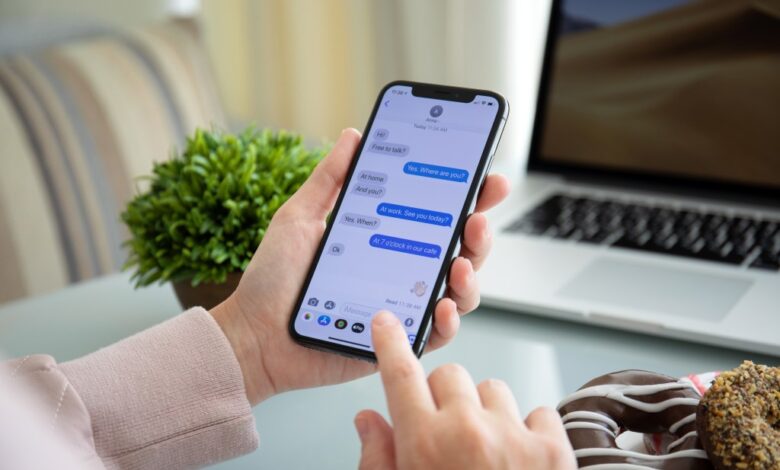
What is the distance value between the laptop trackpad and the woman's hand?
8.0 inches

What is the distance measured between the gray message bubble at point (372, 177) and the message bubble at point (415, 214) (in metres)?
0.02

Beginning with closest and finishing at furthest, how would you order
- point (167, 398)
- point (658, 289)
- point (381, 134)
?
point (167, 398) → point (381, 134) → point (658, 289)

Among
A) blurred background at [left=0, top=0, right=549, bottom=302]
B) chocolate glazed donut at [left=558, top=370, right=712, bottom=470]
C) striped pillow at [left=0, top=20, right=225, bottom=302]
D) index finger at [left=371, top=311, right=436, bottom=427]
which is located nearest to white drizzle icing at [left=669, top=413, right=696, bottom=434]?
chocolate glazed donut at [left=558, top=370, right=712, bottom=470]

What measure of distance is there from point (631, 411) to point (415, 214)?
0.72 feet

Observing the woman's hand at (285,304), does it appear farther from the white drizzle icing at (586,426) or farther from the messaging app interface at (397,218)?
the white drizzle icing at (586,426)

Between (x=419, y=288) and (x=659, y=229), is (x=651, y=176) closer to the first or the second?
(x=659, y=229)

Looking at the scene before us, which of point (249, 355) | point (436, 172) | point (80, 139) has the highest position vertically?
point (436, 172)

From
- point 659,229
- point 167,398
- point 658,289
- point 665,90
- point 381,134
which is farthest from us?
point 665,90

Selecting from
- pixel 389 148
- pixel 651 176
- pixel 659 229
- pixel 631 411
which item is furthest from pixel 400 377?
pixel 651 176

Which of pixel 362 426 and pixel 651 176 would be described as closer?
pixel 362 426

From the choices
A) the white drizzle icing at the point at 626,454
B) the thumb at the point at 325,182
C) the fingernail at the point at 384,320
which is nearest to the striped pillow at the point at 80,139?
the thumb at the point at 325,182

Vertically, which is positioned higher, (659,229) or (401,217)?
(401,217)

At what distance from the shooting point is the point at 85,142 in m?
1.44

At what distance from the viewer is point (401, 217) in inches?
26.1
